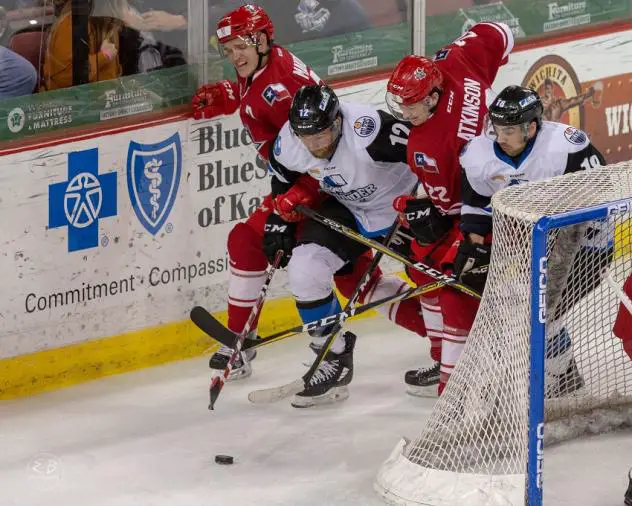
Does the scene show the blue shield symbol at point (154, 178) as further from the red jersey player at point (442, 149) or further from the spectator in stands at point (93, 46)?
the red jersey player at point (442, 149)

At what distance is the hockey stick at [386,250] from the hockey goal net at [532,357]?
0.35 m

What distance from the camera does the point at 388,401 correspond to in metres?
5.04

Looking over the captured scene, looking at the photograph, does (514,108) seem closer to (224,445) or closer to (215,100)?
(224,445)

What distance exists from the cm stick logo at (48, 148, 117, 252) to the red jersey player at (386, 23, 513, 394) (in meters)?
1.09

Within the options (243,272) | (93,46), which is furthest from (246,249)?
(93,46)

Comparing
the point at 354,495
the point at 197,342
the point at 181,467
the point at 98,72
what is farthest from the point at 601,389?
the point at 98,72

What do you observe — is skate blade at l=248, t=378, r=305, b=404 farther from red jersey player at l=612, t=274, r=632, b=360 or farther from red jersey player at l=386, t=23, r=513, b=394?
red jersey player at l=612, t=274, r=632, b=360

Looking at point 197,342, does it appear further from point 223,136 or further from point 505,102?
point 505,102

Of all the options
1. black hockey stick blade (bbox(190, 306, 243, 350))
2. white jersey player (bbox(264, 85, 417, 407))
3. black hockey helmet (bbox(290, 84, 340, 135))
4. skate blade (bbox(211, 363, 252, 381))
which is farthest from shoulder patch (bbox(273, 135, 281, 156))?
skate blade (bbox(211, 363, 252, 381))

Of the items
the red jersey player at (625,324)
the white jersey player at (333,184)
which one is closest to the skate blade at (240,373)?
the white jersey player at (333,184)

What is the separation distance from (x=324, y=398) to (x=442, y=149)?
0.93 meters

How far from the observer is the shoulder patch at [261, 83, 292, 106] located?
505 centimetres

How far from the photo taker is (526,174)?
14.4ft

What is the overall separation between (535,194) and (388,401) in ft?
4.29
